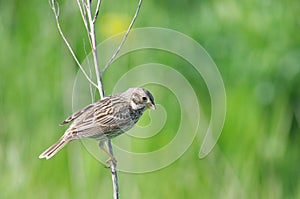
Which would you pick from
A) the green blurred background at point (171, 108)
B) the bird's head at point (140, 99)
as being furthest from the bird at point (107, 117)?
the green blurred background at point (171, 108)

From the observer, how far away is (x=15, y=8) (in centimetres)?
555

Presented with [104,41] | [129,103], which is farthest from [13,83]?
[129,103]

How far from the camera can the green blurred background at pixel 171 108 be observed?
438cm

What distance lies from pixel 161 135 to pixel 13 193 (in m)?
0.84

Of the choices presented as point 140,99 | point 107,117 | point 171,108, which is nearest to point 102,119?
point 107,117

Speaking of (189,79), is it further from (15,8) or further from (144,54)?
(15,8)

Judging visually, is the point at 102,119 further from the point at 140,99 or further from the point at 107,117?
the point at 140,99

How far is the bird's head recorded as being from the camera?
3.05 metres

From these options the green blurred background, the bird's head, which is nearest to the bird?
the bird's head

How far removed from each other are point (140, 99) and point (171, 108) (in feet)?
5.59

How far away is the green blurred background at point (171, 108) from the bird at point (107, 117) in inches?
49.5

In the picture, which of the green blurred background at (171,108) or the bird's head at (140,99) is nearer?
the bird's head at (140,99)

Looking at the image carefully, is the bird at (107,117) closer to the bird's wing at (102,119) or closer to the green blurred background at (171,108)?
the bird's wing at (102,119)

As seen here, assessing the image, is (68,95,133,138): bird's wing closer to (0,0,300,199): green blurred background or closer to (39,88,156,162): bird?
(39,88,156,162): bird
